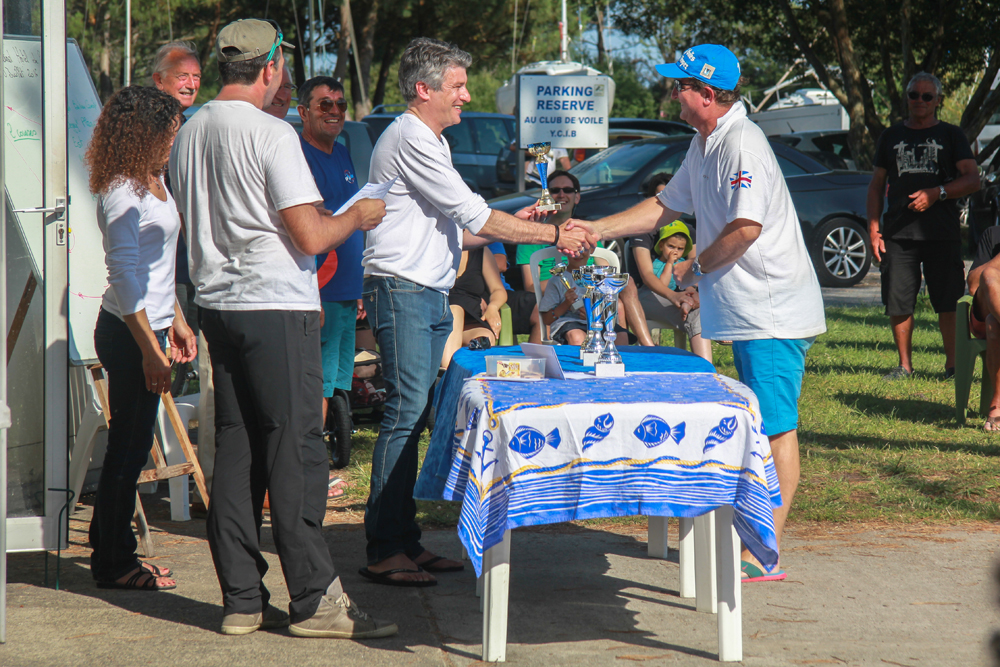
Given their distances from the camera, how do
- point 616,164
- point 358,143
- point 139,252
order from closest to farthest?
point 139,252 < point 358,143 < point 616,164

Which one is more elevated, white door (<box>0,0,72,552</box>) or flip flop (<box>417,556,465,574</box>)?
white door (<box>0,0,72,552</box>)

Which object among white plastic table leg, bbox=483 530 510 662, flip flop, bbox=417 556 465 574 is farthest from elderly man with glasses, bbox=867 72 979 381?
white plastic table leg, bbox=483 530 510 662

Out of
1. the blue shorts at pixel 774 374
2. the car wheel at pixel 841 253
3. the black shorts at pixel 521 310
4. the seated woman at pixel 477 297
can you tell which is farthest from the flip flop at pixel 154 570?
the car wheel at pixel 841 253

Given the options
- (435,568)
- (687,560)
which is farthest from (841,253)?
(435,568)

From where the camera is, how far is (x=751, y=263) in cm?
405

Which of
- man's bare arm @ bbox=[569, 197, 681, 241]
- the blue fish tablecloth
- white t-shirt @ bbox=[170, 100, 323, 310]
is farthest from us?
man's bare arm @ bbox=[569, 197, 681, 241]

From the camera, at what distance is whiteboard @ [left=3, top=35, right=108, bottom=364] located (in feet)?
13.2

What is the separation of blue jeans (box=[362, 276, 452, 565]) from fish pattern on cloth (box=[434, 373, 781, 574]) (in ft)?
3.09

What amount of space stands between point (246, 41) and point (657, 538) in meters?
2.60

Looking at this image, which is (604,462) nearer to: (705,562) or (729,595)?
(729,595)

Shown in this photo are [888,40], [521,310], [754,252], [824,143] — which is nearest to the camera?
[754,252]

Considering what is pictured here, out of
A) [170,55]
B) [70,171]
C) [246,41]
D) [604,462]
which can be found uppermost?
[170,55]

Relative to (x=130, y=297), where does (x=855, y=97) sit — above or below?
above

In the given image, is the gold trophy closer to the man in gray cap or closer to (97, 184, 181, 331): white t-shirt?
the man in gray cap
